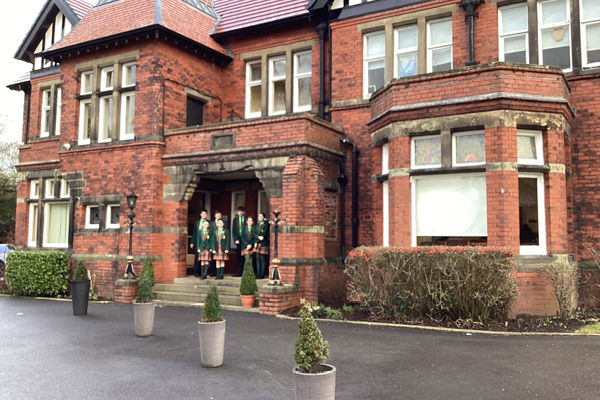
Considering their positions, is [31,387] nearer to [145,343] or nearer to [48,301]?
[145,343]

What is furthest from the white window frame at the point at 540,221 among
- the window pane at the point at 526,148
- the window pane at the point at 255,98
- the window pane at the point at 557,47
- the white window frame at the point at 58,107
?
the white window frame at the point at 58,107

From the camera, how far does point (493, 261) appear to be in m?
8.66

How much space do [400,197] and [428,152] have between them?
3.77ft

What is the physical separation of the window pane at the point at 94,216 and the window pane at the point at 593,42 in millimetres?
13746

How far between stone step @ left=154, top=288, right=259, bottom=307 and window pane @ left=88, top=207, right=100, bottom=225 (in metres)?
3.41

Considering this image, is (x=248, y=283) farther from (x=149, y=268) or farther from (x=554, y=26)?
(x=554, y=26)

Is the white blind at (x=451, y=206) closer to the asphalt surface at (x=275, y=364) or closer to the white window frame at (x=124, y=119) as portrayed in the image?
the asphalt surface at (x=275, y=364)

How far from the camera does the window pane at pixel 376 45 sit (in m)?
13.8

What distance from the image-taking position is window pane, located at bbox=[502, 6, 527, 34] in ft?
39.7

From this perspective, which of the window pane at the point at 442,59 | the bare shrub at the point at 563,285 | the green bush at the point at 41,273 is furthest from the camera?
the green bush at the point at 41,273

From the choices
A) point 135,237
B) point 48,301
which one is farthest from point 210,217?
point 48,301

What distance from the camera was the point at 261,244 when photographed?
1298 centimetres

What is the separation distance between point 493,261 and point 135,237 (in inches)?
376

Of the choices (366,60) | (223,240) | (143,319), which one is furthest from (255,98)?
(143,319)
